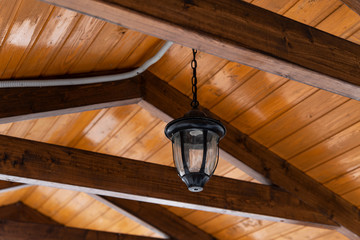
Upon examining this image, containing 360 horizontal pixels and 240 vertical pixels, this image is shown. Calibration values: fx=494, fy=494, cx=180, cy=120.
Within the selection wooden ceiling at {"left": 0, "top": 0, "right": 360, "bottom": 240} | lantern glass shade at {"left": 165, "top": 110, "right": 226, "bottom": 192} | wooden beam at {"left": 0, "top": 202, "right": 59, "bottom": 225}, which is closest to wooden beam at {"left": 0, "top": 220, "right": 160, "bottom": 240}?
wooden ceiling at {"left": 0, "top": 0, "right": 360, "bottom": 240}

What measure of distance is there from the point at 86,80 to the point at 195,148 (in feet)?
3.14

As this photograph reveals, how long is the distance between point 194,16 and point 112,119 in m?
1.74

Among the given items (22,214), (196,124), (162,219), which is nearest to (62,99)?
(196,124)

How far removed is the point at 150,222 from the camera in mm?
3896

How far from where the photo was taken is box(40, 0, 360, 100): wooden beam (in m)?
1.40

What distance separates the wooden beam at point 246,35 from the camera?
1.40m

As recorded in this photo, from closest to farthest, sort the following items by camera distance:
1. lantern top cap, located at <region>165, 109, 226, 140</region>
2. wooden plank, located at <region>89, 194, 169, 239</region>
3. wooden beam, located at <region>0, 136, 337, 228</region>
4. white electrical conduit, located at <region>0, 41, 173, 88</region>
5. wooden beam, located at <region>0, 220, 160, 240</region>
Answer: lantern top cap, located at <region>165, 109, 226, 140</region>
wooden beam, located at <region>0, 136, 337, 228</region>
white electrical conduit, located at <region>0, 41, 173, 88</region>
wooden beam, located at <region>0, 220, 160, 240</region>
wooden plank, located at <region>89, 194, 169, 239</region>

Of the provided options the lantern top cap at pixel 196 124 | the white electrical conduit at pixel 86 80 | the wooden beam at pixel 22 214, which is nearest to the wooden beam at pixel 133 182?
the white electrical conduit at pixel 86 80

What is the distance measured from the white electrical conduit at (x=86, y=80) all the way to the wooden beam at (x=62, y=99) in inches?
0.9

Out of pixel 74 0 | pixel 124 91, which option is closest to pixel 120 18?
pixel 74 0

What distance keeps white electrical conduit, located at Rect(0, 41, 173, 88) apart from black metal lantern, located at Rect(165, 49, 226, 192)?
25.1 inches

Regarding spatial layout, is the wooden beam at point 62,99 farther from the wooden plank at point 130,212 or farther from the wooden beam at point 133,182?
the wooden plank at point 130,212

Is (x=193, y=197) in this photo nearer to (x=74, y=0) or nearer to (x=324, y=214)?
(x=324, y=214)

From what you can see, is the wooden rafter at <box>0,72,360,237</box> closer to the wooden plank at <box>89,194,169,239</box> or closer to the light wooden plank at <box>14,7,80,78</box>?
the light wooden plank at <box>14,7,80,78</box>
